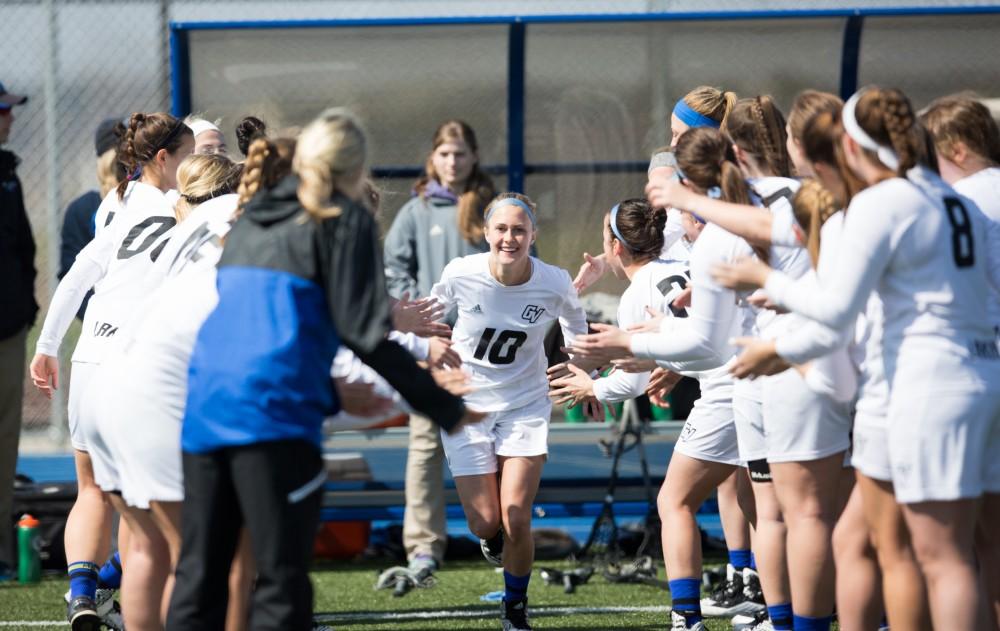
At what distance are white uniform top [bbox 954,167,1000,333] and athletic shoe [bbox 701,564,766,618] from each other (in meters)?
2.23

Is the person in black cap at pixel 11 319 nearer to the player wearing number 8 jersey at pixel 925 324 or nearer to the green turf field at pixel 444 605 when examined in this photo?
the green turf field at pixel 444 605

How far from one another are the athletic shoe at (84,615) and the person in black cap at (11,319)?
83.4 inches

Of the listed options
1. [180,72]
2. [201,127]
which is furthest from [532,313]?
[180,72]

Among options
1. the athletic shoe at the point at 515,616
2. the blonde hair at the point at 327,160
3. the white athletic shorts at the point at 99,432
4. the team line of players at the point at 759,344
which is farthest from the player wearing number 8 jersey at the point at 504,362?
the blonde hair at the point at 327,160

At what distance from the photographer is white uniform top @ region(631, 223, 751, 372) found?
4086mm

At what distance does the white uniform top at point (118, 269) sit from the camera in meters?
4.81

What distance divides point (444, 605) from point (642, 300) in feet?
6.12

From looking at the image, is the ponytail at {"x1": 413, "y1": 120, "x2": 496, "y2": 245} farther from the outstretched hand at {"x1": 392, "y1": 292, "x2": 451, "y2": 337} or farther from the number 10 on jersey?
the outstretched hand at {"x1": 392, "y1": 292, "x2": 451, "y2": 337}

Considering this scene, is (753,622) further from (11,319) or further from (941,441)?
(11,319)

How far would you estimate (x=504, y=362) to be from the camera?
18.5 ft

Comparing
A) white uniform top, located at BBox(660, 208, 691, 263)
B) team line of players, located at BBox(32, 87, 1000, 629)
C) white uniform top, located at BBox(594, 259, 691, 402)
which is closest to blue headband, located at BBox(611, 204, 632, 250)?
white uniform top, located at BBox(594, 259, 691, 402)

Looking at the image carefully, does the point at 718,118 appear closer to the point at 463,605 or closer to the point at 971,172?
the point at 971,172

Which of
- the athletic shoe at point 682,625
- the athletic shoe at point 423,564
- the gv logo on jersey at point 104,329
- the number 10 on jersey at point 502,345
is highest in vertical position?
the gv logo on jersey at point 104,329

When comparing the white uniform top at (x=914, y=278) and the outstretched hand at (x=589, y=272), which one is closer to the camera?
the white uniform top at (x=914, y=278)
